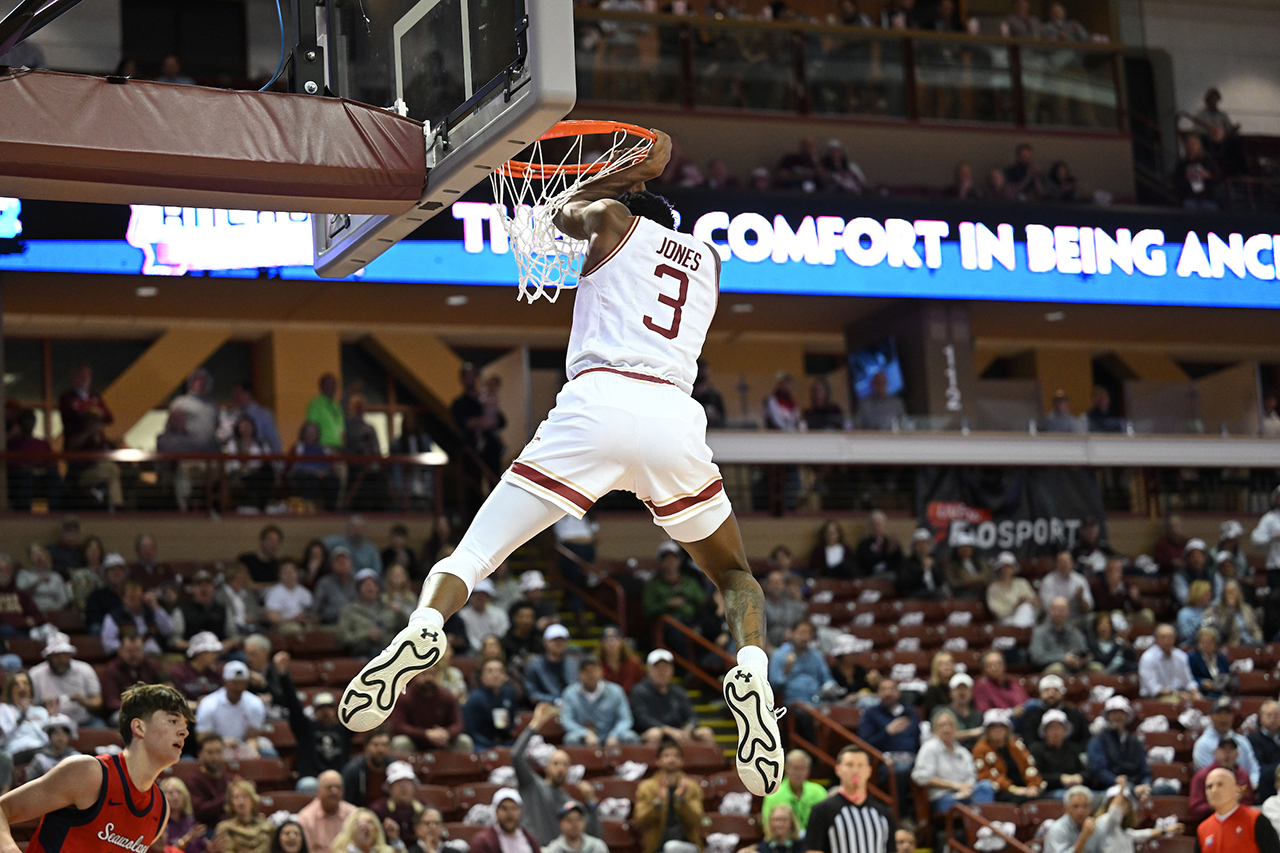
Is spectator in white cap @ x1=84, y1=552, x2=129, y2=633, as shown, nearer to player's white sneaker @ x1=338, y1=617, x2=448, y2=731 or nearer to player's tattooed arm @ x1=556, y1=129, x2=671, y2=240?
player's tattooed arm @ x1=556, y1=129, x2=671, y2=240

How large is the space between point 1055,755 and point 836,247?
7.00m

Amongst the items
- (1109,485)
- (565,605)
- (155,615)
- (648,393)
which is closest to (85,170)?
(648,393)

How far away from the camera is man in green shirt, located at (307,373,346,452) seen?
17.5 metres

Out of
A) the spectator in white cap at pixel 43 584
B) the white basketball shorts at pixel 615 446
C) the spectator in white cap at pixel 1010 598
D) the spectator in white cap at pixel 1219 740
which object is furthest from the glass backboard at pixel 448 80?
the spectator in white cap at pixel 1010 598

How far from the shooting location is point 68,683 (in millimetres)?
11711

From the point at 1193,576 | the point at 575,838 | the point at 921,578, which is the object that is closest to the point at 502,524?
the point at 575,838

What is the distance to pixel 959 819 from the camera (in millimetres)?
12820

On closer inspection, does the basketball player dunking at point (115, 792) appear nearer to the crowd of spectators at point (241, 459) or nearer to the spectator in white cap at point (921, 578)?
the crowd of spectators at point (241, 459)

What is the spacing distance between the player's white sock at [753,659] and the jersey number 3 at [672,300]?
3.32 feet

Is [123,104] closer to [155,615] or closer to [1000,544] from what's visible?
[155,615]

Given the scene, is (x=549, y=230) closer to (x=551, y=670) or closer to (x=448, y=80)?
(x=448, y=80)

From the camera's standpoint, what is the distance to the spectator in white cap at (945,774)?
1245 centimetres

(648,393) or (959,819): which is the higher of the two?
(648,393)

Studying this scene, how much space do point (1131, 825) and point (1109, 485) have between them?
889cm
